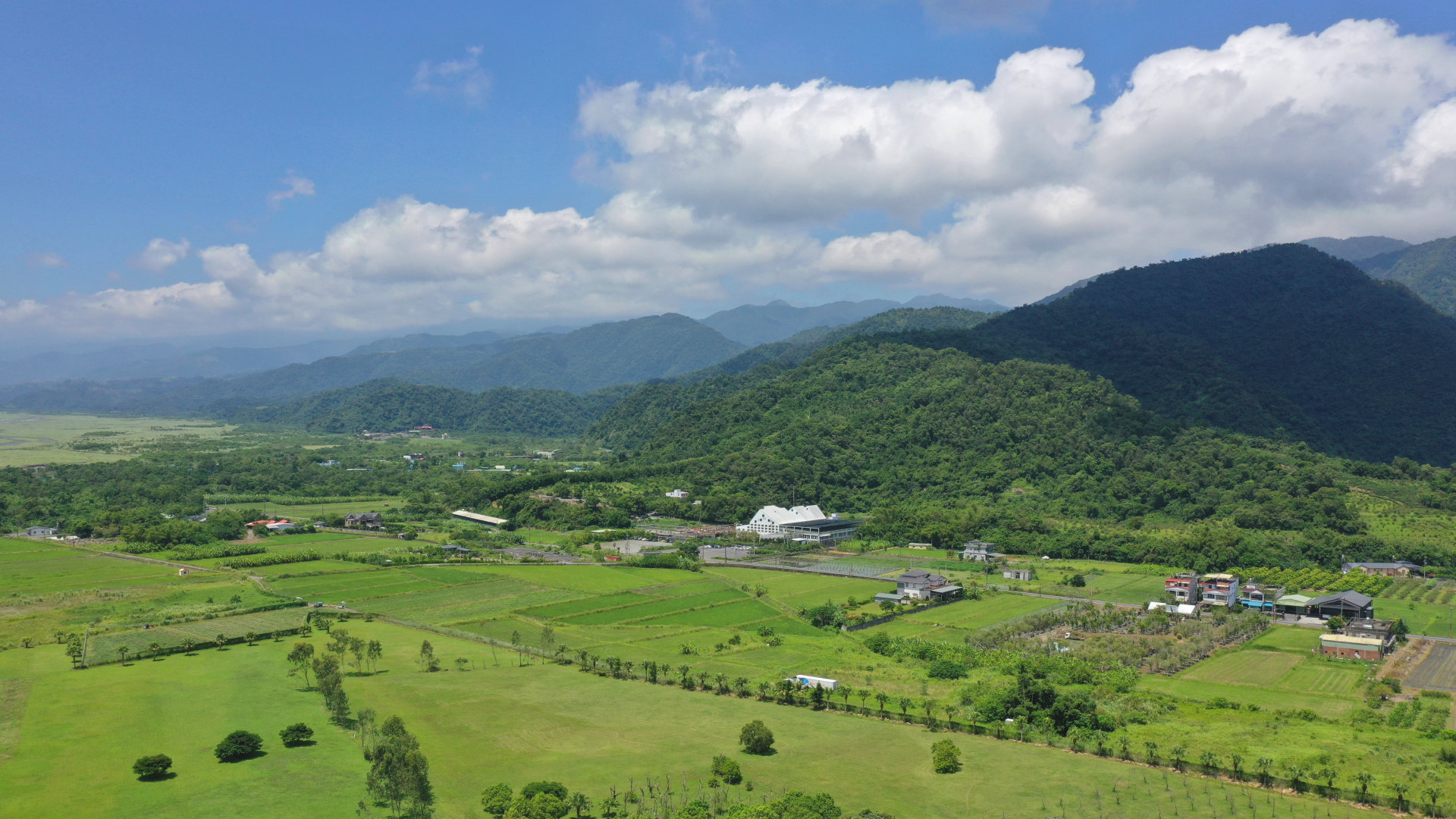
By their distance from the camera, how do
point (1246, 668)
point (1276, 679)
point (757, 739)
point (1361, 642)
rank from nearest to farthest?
point (757, 739) < point (1276, 679) < point (1246, 668) < point (1361, 642)

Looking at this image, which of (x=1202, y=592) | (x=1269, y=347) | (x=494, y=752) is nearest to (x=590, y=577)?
(x=494, y=752)

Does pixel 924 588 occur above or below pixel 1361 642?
above

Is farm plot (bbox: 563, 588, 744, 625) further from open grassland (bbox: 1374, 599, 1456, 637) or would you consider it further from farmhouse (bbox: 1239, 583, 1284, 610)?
open grassland (bbox: 1374, 599, 1456, 637)

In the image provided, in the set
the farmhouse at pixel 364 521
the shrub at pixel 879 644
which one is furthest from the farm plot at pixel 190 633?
the farmhouse at pixel 364 521

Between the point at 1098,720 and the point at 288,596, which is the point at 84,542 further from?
Answer: the point at 1098,720

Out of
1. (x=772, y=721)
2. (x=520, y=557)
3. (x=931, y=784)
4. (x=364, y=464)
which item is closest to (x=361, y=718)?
(x=772, y=721)

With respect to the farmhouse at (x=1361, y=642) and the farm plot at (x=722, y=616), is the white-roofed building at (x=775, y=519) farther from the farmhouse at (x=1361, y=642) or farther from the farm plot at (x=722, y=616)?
the farmhouse at (x=1361, y=642)

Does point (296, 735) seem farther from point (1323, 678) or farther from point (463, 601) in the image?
point (1323, 678)
